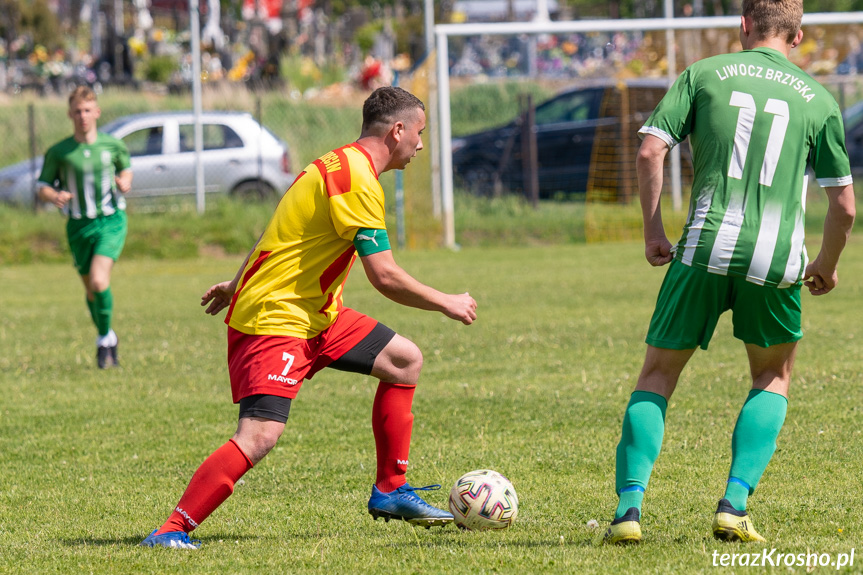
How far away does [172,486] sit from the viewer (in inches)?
216

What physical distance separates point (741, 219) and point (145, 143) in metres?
17.3

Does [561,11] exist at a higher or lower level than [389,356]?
higher

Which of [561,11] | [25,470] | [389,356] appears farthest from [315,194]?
[561,11]

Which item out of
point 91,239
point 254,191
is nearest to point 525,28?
point 254,191

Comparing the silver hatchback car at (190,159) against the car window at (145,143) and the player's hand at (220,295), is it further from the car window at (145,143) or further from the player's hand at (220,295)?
the player's hand at (220,295)

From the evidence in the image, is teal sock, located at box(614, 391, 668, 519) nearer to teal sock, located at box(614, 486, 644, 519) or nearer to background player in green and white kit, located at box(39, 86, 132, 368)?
teal sock, located at box(614, 486, 644, 519)

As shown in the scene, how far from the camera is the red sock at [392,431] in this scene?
4.74 metres

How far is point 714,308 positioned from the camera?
3.99 m

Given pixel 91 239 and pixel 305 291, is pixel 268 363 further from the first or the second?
pixel 91 239

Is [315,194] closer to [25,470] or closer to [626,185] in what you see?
[25,470]

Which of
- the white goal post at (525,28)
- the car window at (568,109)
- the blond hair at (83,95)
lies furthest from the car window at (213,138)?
the blond hair at (83,95)

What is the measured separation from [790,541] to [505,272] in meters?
11.3

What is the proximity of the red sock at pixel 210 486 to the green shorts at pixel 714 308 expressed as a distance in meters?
1.71

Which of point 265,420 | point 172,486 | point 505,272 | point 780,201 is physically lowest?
point 505,272
